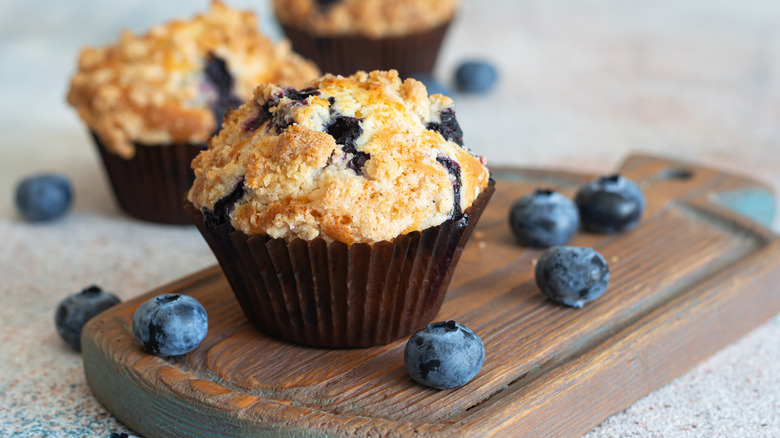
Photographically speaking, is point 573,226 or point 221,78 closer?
point 573,226

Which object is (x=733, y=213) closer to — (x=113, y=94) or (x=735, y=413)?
(x=735, y=413)

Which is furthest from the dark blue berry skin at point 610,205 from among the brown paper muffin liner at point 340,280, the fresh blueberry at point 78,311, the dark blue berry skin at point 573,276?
the fresh blueberry at point 78,311

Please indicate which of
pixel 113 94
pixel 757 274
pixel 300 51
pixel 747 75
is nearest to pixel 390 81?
pixel 757 274

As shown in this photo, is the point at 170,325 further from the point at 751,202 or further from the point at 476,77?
the point at 476,77

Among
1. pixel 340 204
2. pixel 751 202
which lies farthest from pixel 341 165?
pixel 751 202

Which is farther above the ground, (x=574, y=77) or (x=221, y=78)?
(x=221, y=78)

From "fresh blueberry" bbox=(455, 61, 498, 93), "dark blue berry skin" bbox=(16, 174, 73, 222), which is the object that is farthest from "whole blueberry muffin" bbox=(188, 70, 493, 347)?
"fresh blueberry" bbox=(455, 61, 498, 93)
